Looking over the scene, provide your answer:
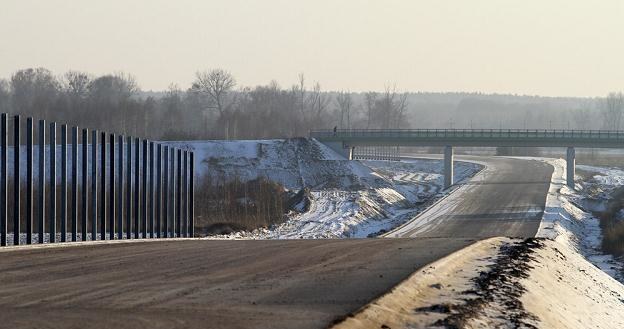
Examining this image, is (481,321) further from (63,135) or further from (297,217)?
(297,217)

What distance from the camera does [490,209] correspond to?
72875 millimetres

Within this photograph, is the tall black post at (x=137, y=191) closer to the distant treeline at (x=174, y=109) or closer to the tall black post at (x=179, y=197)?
the tall black post at (x=179, y=197)

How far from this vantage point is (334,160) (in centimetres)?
9812

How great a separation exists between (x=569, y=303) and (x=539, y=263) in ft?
10.2

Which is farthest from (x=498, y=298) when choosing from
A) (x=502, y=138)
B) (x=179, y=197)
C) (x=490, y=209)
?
(x=502, y=138)

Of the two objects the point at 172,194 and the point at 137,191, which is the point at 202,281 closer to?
the point at 137,191

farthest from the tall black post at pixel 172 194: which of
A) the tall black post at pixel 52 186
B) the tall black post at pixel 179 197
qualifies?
the tall black post at pixel 52 186

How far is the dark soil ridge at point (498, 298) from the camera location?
14445 millimetres

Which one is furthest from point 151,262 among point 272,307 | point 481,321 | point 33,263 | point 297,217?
point 297,217

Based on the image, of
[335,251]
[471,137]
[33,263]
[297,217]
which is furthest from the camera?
[471,137]

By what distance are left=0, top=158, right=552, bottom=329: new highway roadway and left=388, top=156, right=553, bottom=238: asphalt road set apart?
25.1 m

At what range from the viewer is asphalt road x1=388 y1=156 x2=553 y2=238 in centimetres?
5841

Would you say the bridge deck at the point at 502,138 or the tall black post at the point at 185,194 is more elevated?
the bridge deck at the point at 502,138

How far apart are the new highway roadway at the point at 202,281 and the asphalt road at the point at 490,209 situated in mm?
25074
